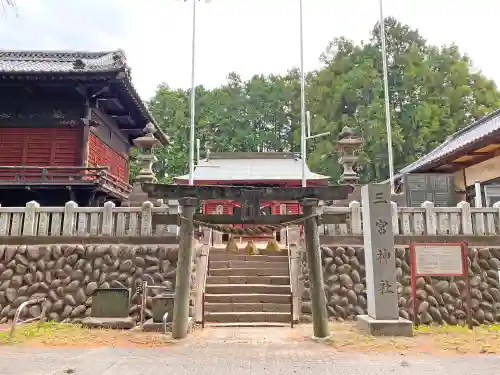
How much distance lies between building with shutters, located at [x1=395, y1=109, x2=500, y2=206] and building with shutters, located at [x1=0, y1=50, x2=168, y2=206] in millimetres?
12005

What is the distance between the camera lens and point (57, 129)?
15500 millimetres

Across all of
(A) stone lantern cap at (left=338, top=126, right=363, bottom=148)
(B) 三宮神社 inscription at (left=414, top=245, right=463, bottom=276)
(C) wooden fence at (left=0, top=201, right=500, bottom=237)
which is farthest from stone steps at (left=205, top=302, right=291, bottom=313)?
(A) stone lantern cap at (left=338, top=126, right=363, bottom=148)

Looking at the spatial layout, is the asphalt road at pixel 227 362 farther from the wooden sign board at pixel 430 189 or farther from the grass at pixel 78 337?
the wooden sign board at pixel 430 189

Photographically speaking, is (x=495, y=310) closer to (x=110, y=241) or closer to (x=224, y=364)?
(x=224, y=364)

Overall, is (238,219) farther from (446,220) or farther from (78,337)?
(446,220)

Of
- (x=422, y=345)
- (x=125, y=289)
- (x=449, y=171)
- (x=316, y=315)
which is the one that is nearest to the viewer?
(x=422, y=345)

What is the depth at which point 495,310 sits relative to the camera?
10.2 m

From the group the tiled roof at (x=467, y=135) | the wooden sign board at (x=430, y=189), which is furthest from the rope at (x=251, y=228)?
the wooden sign board at (x=430, y=189)

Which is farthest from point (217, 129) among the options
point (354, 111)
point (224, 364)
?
point (224, 364)

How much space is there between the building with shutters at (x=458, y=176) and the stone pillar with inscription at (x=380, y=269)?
6374 millimetres

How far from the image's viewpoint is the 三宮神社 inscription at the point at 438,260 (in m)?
8.92

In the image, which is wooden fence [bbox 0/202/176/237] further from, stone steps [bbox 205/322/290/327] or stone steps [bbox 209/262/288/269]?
stone steps [bbox 205/322/290/327]

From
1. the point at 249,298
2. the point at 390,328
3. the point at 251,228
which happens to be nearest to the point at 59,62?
the point at 249,298

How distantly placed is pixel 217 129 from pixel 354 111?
13954 millimetres
